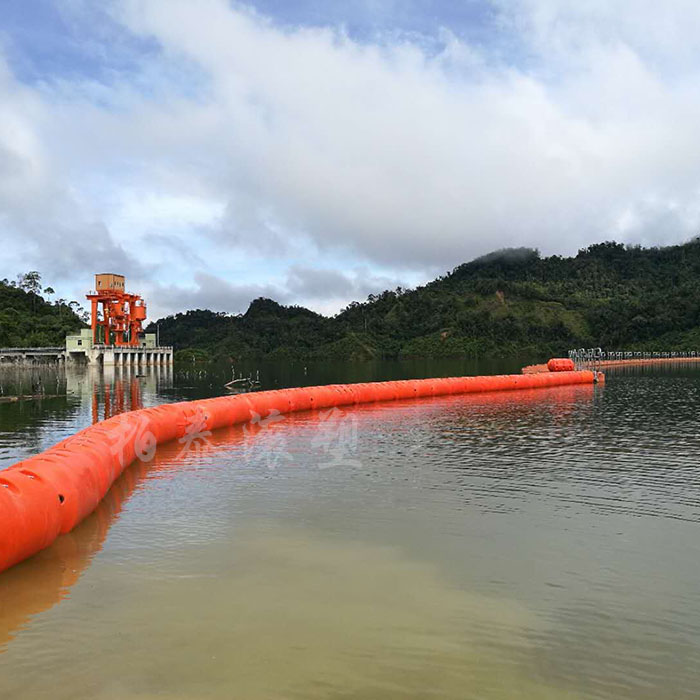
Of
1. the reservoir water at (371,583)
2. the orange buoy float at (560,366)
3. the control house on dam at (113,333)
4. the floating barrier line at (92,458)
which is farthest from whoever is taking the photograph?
the control house on dam at (113,333)

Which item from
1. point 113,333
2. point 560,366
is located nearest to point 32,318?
point 113,333

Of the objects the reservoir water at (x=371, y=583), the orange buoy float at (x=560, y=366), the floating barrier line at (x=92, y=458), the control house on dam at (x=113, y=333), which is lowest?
the reservoir water at (x=371, y=583)

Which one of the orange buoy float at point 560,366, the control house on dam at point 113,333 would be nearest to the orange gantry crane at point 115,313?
the control house on dam at point 113,333

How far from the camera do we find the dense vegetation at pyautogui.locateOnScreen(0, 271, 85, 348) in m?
136

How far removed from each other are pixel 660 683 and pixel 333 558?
588 cm

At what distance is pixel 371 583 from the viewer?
10.7 m

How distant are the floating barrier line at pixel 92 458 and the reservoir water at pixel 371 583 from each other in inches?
22.6

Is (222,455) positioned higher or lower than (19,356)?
lower

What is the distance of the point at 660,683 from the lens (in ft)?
25.0

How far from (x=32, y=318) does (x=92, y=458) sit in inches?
5871

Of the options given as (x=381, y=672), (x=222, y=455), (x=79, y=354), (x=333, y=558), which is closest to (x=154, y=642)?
(x=381, y=672)

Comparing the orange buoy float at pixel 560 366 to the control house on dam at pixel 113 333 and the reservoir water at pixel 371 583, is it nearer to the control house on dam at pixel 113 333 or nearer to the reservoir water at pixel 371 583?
the reservoir water at pixel 371 583

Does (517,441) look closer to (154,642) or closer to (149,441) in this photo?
(149,441)

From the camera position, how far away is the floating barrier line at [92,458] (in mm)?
11227
